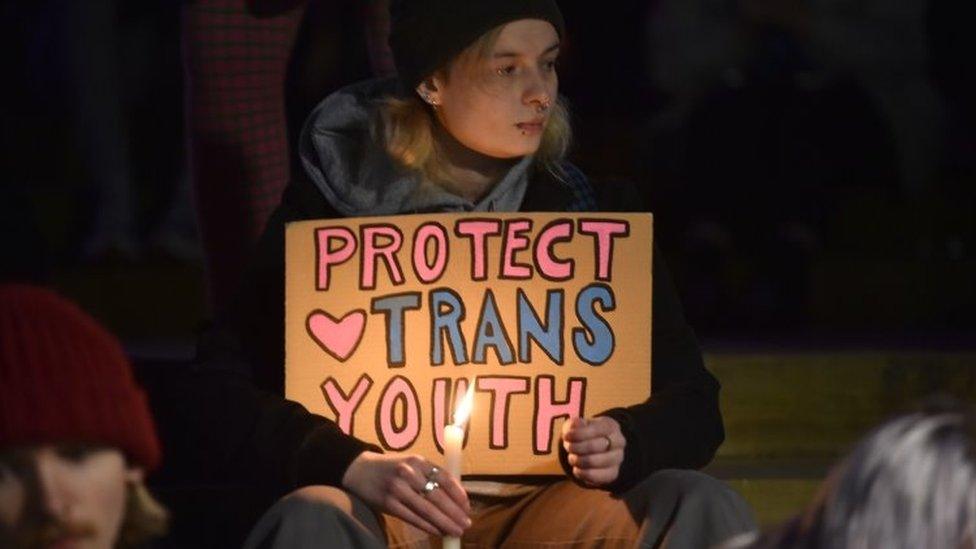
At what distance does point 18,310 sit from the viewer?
2.90m

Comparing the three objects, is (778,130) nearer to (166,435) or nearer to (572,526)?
(166,435)

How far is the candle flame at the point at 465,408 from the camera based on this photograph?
11.8ft

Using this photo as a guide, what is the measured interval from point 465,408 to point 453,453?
0.52 ft

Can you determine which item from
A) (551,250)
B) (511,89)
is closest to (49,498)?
(551,250)

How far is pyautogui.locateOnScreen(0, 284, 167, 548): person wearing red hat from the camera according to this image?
112 inches

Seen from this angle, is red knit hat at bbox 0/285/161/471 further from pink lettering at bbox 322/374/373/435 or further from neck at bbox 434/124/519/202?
neck at bbox 434/124/519/202

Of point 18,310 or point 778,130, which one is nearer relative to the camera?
point 18,310

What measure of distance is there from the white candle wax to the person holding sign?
0.39ft

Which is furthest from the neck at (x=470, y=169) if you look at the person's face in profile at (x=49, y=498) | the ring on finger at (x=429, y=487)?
the person's face in profile at (x=49, y=498)

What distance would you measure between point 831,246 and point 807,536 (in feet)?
15.1

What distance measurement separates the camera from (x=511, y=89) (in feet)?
13.3

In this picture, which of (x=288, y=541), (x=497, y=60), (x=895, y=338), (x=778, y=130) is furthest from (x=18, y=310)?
(x=778, y=130)

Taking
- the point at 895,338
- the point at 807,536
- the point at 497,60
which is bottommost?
the point at 895,338

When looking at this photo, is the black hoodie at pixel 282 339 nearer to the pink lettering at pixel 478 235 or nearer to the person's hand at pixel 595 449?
the person's hand at pixel 595 449
